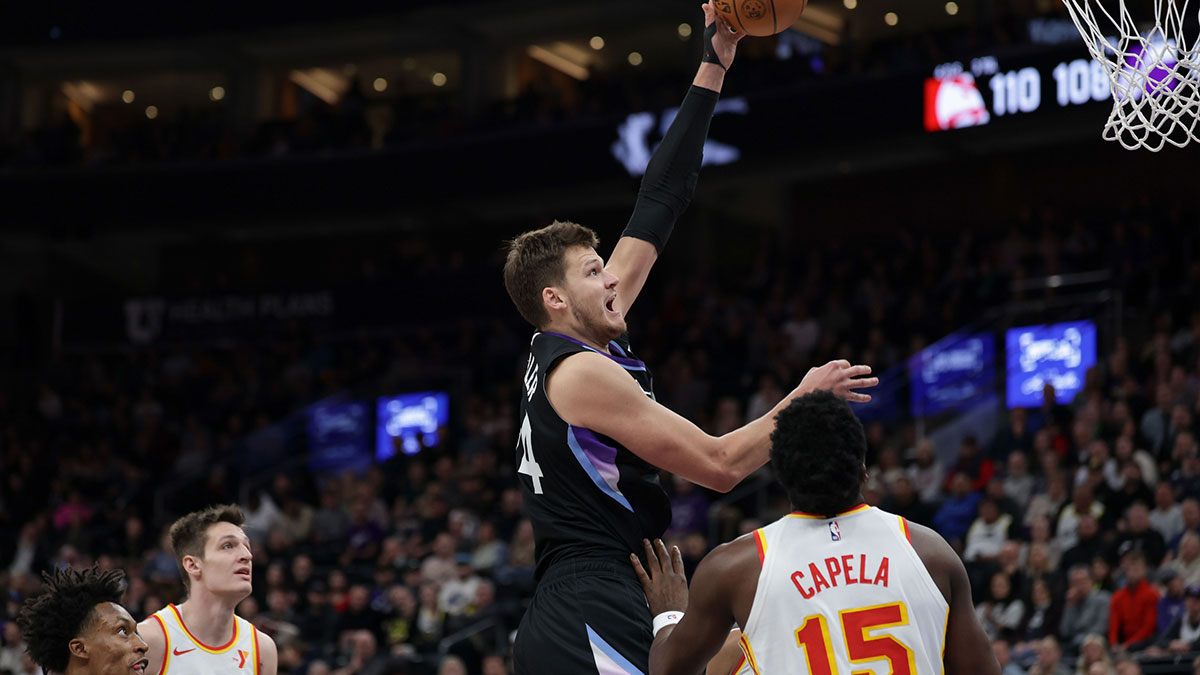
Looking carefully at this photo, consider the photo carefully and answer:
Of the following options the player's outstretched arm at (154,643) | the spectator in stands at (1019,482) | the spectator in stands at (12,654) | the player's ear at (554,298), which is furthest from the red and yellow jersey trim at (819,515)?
the spectator in stands at (12,654)

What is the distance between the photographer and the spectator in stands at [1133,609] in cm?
1052

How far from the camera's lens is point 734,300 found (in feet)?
66.6

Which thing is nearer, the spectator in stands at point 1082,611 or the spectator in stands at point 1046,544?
the spectator in stands at point 1082,611

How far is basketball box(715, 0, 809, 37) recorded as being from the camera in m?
4.79

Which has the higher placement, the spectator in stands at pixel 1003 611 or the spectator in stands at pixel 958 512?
the spectator in stands at pixel 958 512

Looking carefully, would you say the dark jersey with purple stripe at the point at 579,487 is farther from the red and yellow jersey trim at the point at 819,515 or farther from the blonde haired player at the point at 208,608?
the blonde haired player at the point at 208,608

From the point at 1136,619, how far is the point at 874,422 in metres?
4.46

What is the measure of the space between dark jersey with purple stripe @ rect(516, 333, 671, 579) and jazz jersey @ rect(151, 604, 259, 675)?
2.70 m

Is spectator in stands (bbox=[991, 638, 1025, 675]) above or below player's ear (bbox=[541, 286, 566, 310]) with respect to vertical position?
below

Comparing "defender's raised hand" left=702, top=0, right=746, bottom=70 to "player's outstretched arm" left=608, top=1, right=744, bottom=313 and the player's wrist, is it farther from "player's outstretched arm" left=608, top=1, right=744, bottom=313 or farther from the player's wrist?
the player's wrist

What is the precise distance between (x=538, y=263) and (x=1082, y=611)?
26.6 ft

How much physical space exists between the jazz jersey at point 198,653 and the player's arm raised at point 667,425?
9.99 ft

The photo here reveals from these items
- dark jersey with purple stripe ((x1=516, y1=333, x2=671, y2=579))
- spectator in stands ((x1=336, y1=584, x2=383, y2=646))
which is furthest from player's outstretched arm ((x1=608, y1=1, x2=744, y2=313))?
spectator in stands ((x1=336, y1=584, x2=383, y2=646))

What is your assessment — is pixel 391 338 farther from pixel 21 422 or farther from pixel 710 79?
pixel 710 79
